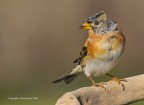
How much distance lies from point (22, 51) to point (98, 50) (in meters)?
5.97

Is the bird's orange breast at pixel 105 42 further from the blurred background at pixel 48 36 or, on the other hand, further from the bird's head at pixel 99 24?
the blurred background at pixel 48 36

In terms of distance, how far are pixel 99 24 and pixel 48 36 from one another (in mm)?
6264

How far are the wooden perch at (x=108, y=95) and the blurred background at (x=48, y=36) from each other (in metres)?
7.12

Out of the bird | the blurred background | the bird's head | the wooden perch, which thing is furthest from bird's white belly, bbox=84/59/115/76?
the blurred background

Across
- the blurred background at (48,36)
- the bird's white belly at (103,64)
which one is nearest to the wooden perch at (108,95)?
the bird's white belly at (103,64)

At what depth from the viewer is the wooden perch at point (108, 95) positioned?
3664 millimetres

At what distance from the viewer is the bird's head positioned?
5312 millimetres

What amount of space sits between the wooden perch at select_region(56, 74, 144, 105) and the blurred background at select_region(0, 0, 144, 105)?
7121 mm

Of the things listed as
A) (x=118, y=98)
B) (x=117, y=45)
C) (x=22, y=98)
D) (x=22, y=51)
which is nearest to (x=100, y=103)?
(x=118, y=98)

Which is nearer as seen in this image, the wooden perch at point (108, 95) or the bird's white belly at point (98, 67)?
the wooden perch at point (108, 95)

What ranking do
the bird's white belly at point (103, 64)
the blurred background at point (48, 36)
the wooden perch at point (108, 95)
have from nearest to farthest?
1. the wooden perch at point (108, 95)
2. the bird's white belly at point (103, 64)
3. the blurred background at point (48, 36)

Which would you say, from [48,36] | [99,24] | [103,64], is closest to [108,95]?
[99,24]

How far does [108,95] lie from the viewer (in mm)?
3922

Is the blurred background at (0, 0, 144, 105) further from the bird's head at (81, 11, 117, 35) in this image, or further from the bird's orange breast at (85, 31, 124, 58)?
the bird's head at (81, 11, 117, 35)
